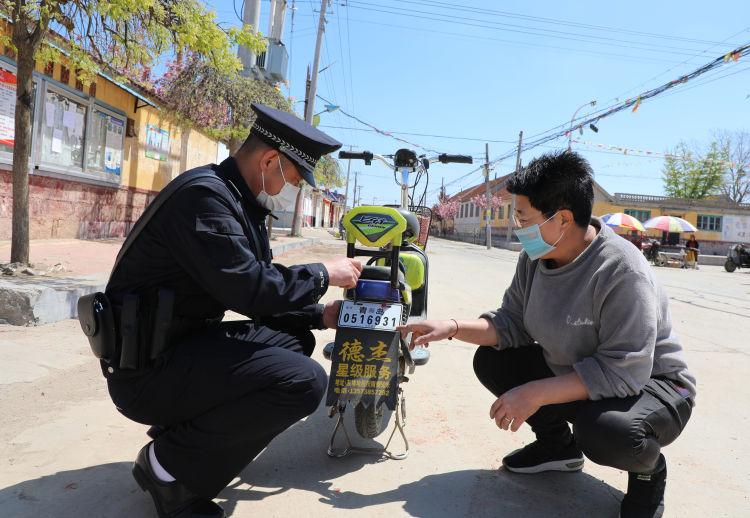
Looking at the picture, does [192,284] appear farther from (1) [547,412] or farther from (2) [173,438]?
(1) [547,412]

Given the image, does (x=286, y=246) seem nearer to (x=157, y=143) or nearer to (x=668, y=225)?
(x=157, y=143)

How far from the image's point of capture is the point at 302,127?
209 cm

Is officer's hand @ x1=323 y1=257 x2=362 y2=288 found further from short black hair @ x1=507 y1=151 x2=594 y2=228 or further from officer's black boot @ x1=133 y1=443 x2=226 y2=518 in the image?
officer's black boot @ x1=133 y1=443 x2=226 y2=518

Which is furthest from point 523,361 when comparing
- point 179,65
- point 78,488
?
point 179,65

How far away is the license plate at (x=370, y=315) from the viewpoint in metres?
2.29

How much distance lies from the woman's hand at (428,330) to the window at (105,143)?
34.4ft

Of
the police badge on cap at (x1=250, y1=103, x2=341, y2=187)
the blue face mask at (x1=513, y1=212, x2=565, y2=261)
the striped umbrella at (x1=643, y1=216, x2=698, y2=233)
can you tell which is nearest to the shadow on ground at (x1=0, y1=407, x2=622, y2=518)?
the blue face mask at (x1=513, y1=212, x2=565, y2=261)

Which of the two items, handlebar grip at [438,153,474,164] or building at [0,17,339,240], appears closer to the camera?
handlebar grip at [438,153,474,164]

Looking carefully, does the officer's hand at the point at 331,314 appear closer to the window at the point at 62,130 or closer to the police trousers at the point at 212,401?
the police trousers at the point at 212,401

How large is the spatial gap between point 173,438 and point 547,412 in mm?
1500

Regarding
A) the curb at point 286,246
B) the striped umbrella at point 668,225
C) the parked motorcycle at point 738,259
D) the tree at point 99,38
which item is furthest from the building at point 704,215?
the tree at point 99,38

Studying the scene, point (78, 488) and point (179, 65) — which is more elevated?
point (179, 65)

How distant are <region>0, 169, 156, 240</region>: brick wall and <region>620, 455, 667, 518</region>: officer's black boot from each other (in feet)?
29.8

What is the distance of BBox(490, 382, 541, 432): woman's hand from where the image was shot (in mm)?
1938
